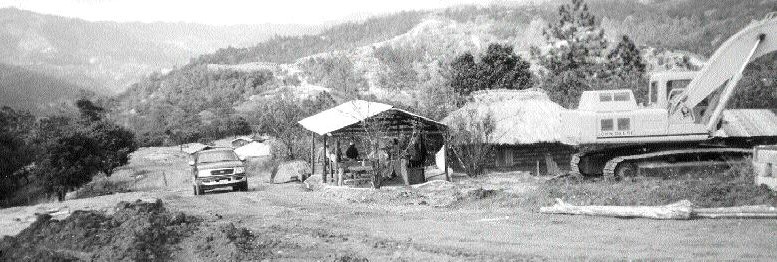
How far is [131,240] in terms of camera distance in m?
11.3

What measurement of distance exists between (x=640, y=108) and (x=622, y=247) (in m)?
9.59

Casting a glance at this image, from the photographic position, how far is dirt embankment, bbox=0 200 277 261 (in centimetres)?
1038

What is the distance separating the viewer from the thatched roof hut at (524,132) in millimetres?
29547

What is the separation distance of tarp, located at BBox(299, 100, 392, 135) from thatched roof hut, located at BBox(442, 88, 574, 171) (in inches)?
228

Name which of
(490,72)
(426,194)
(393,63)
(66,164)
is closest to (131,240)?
(426,194)

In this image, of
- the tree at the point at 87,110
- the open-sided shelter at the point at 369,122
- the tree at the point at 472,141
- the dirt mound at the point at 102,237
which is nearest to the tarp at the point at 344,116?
the open-sided shelter at the point at 369,122

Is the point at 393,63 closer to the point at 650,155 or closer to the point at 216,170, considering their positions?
the point at 216,170

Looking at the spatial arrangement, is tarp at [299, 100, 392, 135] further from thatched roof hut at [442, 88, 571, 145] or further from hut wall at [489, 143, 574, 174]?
hut wall at [489, 143, 574, 174]

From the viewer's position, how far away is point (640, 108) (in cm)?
1820

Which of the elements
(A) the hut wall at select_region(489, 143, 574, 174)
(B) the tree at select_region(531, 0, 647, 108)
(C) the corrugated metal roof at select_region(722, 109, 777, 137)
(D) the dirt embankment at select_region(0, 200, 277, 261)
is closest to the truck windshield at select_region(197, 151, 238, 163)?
(D) the dirt embankment at select_region(0, 200, 277, 261)

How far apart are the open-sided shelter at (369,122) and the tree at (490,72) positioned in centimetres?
2832

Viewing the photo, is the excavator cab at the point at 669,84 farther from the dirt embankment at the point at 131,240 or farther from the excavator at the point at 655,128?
the dirt embankment at the point at 131,240

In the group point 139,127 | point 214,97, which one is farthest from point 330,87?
point 139,127

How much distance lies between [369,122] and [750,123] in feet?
60.8
